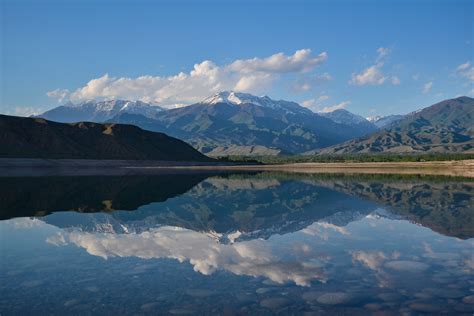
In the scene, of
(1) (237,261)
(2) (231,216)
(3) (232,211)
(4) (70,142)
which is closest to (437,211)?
(2) (231,216)

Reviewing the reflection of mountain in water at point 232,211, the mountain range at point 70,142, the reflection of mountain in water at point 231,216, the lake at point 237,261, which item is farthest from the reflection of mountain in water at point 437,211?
the mountain range at point 70,142

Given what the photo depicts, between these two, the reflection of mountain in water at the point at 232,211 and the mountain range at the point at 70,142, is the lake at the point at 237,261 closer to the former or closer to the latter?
the reflection of mountain in water at the point at 232,211

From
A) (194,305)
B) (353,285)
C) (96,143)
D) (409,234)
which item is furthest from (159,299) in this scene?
(96,143)

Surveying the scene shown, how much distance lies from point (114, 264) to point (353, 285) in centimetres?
1208

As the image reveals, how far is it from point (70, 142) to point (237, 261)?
16386 centimetres

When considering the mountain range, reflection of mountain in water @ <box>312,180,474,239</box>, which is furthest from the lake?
the mountain range

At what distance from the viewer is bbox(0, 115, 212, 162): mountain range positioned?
149250 millimetres

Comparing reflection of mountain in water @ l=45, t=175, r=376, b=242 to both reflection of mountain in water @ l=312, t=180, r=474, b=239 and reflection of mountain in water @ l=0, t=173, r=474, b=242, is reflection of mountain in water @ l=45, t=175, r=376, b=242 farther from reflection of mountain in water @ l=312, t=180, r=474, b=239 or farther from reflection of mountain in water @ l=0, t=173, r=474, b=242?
reflection of mountain in water @ l=312, t=180, r=474, b=239

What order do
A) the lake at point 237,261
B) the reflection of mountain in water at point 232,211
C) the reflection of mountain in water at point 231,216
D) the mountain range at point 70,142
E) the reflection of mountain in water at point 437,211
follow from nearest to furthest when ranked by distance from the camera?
1. the lake at point 237,261
2. the reflection of mountain in water at point 437,211
3. the reflection of mountain in water at point 231,216
4. the reflection of mountain in water at point 232,211
5. the mountain range at point 70,142

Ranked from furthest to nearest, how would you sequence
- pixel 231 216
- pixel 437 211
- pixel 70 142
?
pixel 70 142 < pixel 231 216 < pixel 437 211

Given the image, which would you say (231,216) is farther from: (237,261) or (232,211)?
(237,261)

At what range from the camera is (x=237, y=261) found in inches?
875

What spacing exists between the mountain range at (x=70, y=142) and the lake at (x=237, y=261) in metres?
119

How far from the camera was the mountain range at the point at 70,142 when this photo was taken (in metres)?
149
